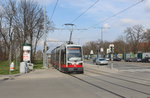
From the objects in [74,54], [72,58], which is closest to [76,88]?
[72,58]

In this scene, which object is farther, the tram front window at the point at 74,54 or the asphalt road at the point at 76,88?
the tram front window at the point at 74,54

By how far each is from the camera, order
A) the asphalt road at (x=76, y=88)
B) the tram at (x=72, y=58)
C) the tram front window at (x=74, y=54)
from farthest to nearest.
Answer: the tram front window at (x=74, y=54) → the tram at (x=72, y=58) → the asphalt road at (x=76, y=88)

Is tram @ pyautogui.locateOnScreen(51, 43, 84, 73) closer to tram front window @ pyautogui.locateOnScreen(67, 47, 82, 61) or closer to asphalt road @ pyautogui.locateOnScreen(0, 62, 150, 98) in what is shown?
tram front window @ pyautogui.locateOnScreen(67, 47, 82, 61)

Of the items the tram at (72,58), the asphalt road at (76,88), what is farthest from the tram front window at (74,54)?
the asphalt road at (76,88)

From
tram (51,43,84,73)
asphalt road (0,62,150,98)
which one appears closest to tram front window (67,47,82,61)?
tram (51,43,84,73)

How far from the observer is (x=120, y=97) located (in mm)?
10094

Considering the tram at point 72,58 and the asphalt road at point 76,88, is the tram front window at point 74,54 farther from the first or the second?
the asphalt road at point 76,88

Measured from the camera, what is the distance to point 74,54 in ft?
83.3

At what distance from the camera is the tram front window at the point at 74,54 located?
82.9 ft

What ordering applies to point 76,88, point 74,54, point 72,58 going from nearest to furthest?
point 76,88, point 72,58, point 74,54

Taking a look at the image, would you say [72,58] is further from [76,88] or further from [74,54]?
[76,88]

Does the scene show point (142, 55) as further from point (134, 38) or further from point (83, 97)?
point (83, 97)

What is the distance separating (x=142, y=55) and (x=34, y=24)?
3906 cm

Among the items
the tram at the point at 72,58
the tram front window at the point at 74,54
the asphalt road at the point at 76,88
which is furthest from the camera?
the tram front window at the point at 74,54
